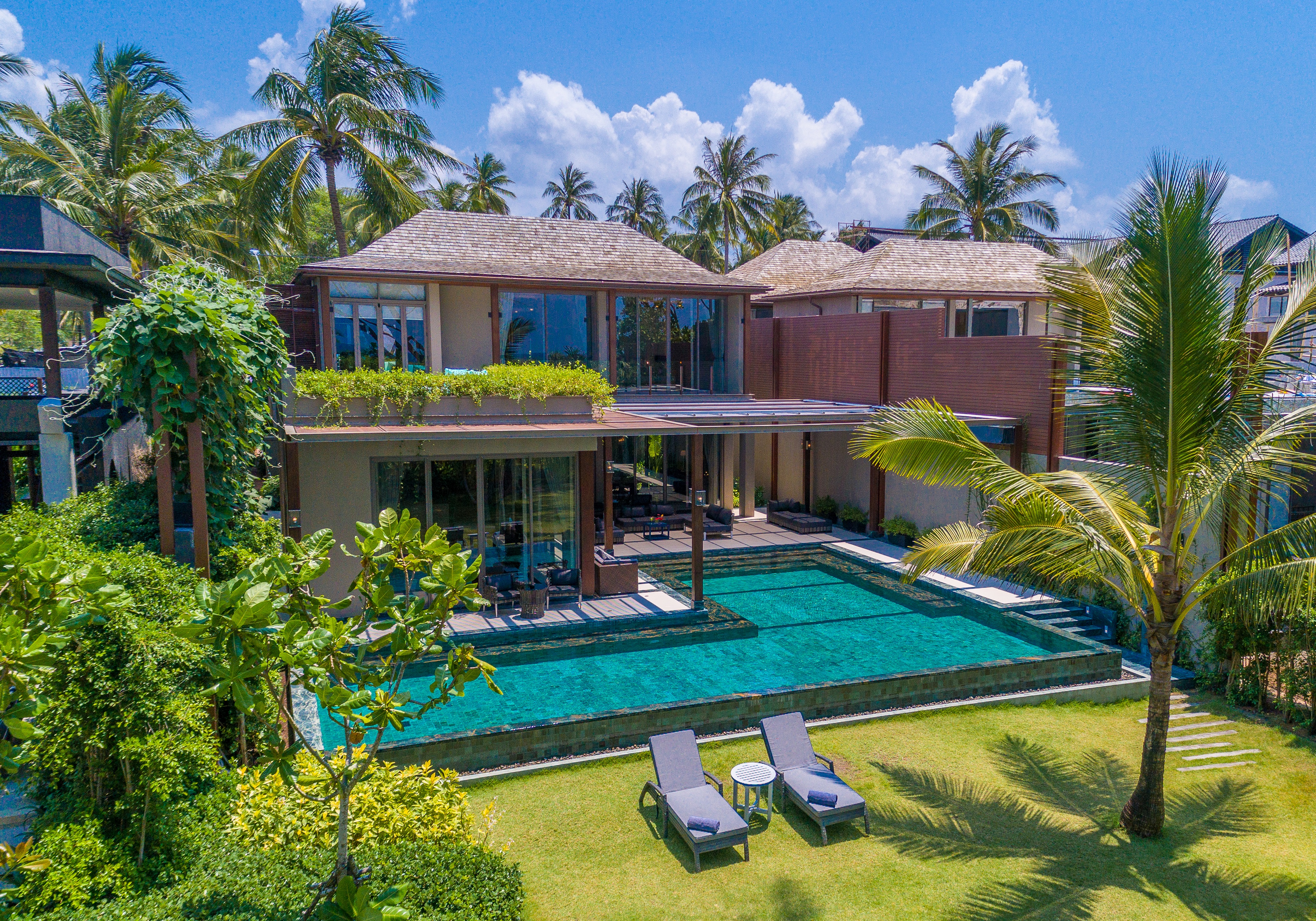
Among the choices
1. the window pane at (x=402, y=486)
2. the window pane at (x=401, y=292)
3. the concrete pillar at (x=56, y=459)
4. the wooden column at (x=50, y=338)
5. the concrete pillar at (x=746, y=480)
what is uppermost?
the window pane at (x=401, y=292)

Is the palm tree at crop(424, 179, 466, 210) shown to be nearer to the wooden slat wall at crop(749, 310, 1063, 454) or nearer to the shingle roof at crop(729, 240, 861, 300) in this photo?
the shingle roof at crop(729, 240, 861, 300)

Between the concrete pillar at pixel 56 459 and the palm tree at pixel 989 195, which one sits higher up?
the palm tree at pixel 989 195

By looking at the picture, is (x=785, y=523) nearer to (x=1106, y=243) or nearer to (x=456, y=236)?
(x=456, y=236)

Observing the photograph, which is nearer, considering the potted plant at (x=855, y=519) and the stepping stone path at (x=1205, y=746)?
the stepping stone path at (x=1205, y=746)

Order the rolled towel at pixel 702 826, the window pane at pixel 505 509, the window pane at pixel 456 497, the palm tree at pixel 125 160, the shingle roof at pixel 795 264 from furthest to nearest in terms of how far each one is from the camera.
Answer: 1. the shingle roof at pixel 795 264
2. the palm tree at pixel 125 160
3. the window pane at pixel 505 509
4. the window pane at pixel 456 497
5. the rolled towel at pixel 702 826

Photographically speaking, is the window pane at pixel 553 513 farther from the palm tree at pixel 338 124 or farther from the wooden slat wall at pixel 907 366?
the palm tree at pixel 338 124

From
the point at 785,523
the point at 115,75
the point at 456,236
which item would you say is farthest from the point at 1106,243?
the point at 115,75

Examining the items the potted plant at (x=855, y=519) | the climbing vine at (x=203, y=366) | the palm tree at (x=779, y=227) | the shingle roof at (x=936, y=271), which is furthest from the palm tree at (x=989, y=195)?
the climbing vine at (x=203, y=366)
